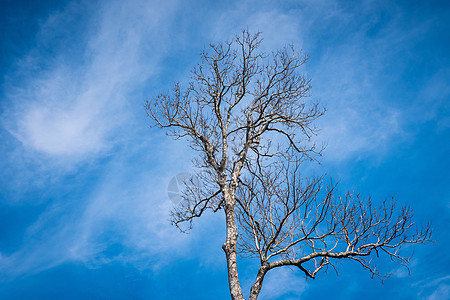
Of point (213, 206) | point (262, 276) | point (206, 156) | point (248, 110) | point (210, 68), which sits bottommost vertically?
point (262, 276)

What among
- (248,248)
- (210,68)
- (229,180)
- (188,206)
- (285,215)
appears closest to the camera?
(285,215)

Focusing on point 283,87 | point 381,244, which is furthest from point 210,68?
point 381,244

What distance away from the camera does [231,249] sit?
6785 mm

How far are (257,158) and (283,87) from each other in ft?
6.91

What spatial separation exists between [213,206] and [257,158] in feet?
6.19

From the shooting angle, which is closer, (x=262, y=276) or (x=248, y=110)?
(x=262, y=276)

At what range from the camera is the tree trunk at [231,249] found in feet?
20.6

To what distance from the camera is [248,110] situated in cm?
922

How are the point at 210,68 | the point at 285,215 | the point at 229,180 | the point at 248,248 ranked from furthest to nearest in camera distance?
the point at 210,68, the point at 229,180, the point at 248,248, the point at 285,215

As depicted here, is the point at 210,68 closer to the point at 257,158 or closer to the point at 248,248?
the point at 257,158

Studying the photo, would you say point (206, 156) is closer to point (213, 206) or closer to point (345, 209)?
point (213, 206)

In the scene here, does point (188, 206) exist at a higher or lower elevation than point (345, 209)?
higher

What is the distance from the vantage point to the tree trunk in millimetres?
6270

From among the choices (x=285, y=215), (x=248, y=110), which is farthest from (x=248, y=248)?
(x=248, y=110)
